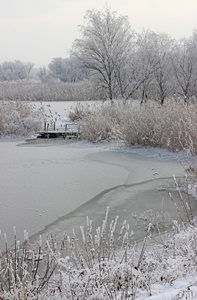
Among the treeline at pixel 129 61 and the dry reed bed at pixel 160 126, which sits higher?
the treeline at pixel 129 61

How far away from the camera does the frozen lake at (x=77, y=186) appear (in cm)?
487

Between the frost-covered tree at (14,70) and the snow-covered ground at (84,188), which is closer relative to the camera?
the snow-covered ground at (84,188)

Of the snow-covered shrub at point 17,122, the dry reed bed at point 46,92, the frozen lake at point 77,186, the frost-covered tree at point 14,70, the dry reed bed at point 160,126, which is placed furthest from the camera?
the frost-covered tree at point 14,70

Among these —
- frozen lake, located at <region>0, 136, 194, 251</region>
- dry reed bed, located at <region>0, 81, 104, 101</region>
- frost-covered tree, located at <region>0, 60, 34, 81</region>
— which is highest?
frost-covered tree, located at <region>0, 60, 34, 81</region>

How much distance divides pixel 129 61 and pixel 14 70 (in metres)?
62.0

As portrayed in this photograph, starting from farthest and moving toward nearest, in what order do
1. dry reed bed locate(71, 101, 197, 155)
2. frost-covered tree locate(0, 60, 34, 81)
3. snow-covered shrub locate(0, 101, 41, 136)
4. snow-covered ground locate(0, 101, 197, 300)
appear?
frost-covered tree locate(0, 60, 34, 81), snow-covered shrub locate(0, 101, 41, 136), dry reed bed locate(71, 101, 197, 155), snow-covered ground locate(0, 101, 197, 300)

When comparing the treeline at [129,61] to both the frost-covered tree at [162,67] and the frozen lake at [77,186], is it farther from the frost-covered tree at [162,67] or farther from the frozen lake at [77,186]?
the frozen lake at [77,186]

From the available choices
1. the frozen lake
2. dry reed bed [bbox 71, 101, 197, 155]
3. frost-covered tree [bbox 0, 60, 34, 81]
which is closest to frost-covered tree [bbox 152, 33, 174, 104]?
dry reed bed [bbox 71, 101, 197, 155]

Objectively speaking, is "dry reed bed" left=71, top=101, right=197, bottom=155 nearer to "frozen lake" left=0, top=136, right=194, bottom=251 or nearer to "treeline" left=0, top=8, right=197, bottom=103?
"frozen lake" left=0, top=136, right=194, bottom=251

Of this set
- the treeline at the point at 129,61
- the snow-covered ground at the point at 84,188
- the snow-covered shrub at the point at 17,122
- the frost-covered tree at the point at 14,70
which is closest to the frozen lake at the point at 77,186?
the snow-covered ground at the point at 84,188

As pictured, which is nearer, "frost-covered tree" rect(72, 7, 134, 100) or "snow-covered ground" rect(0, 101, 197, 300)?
"snow-covered ground" rect(0, 101, 197, 300)

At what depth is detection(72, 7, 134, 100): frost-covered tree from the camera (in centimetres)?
2127

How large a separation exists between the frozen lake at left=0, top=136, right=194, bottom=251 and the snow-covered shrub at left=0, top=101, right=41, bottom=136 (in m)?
3.41

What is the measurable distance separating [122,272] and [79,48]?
66.7 feet
